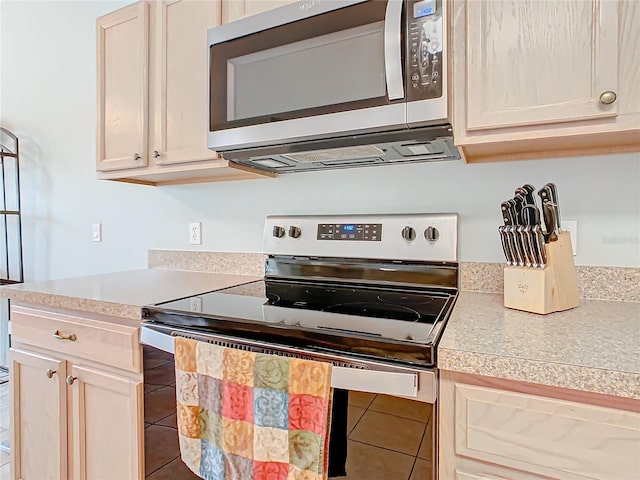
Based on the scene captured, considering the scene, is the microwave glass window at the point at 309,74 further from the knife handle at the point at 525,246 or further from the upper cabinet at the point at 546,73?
the knife handle at the point at 525,246

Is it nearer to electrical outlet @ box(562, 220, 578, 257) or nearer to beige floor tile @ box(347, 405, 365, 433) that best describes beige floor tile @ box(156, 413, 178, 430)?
beige floor tile @ box(347, 405, 365, 433)

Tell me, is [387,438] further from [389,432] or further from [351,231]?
[351,231]

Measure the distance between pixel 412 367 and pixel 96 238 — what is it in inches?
83.1

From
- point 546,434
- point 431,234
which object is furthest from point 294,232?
point 546,434

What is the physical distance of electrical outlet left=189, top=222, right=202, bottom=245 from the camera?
6.31 feet

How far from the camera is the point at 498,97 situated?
3.33 feet

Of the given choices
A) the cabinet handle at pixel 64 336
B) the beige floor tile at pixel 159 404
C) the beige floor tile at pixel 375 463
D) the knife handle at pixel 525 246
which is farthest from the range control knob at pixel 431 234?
the cabinet handle at pixel 64 336

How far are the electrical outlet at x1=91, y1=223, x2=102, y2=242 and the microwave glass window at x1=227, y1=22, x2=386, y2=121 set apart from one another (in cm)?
135

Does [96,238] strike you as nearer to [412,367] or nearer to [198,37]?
[198,37]

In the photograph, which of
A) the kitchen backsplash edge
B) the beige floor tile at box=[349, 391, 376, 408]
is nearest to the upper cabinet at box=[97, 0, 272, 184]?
the kitchen backsplash edge

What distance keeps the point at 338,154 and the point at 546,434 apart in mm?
991

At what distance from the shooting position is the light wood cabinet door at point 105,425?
120 centimetres

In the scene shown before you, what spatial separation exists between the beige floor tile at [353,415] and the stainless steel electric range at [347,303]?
7 centimetres

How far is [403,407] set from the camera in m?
0.82
